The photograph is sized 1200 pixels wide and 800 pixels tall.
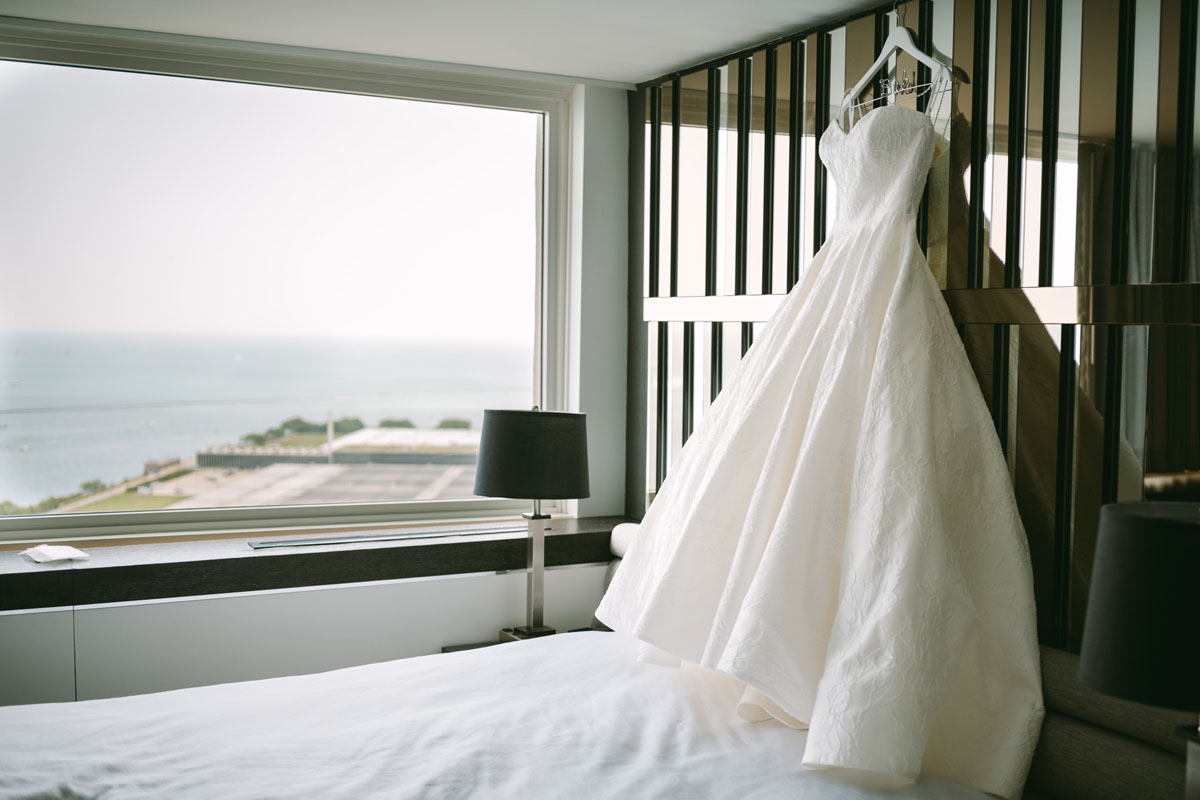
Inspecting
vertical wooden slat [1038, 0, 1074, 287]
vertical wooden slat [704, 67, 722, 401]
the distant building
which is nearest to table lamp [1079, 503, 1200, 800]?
vertical wooden slat [1038, 0, 1074, 287]

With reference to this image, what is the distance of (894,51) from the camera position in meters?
2.37

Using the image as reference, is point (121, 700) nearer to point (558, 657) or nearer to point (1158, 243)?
point (558, 657)

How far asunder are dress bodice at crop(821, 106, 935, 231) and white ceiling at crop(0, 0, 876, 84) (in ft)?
1.49

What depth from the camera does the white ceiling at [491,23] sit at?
2598mm

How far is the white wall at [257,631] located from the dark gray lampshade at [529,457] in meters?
0.45

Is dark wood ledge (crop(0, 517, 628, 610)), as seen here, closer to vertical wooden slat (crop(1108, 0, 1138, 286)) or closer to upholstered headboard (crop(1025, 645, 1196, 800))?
upholstered headboard (crop(1025, 645, 1196, 800))

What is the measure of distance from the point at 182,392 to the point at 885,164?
228 centimetres

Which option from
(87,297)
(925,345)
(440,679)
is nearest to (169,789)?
(440,679)

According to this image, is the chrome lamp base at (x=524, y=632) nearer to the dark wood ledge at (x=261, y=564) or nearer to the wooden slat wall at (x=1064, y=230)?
the dark wood ledge at (x=261, y=564)

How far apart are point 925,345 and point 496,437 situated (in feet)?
4.27

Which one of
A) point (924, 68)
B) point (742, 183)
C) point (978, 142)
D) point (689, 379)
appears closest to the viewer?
point (978, 142)

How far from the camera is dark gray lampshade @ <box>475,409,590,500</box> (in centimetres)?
281

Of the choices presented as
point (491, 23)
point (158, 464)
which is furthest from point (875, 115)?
point (158, 464)

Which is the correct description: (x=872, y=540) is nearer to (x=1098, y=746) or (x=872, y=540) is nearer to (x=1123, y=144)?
(x=1098, y=746)
